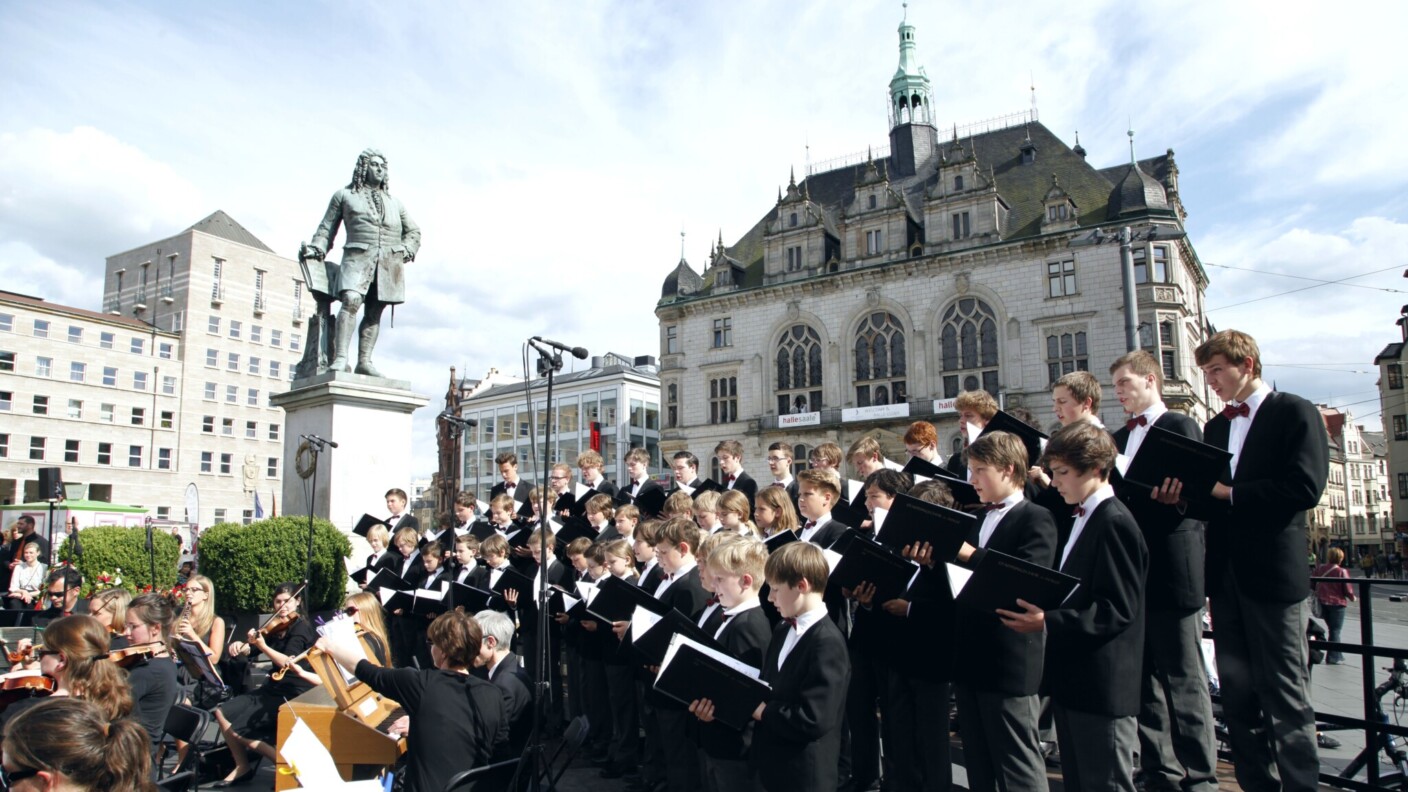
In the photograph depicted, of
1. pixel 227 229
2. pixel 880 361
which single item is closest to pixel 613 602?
pixel 880 361

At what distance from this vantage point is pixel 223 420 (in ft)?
194

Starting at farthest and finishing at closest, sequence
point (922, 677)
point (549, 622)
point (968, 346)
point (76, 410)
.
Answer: point (76, 410) < point (968, 346) < point (549, 622) < point (922, 677)

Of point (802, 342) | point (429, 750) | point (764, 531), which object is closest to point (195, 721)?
point (429, 750)

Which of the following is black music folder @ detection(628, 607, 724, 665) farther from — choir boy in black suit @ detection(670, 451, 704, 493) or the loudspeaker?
the loudspeaker

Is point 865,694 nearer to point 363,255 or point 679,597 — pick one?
point 679,597

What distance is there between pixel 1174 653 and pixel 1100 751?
2.95 feet

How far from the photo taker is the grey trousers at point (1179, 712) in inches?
161

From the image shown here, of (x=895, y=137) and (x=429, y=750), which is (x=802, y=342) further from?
(x=429, y=750)

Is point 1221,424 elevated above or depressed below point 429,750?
above

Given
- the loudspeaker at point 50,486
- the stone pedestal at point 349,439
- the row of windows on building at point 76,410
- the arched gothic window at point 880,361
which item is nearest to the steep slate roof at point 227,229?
the row of windows on building at point 76,410

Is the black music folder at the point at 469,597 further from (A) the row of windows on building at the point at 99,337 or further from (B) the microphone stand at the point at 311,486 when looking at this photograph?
(A) the row of windows on building at the point at 99,337

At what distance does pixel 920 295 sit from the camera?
41562 mm

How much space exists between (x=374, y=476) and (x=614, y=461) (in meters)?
55.7

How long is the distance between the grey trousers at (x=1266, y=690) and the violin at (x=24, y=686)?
19.9 ft
